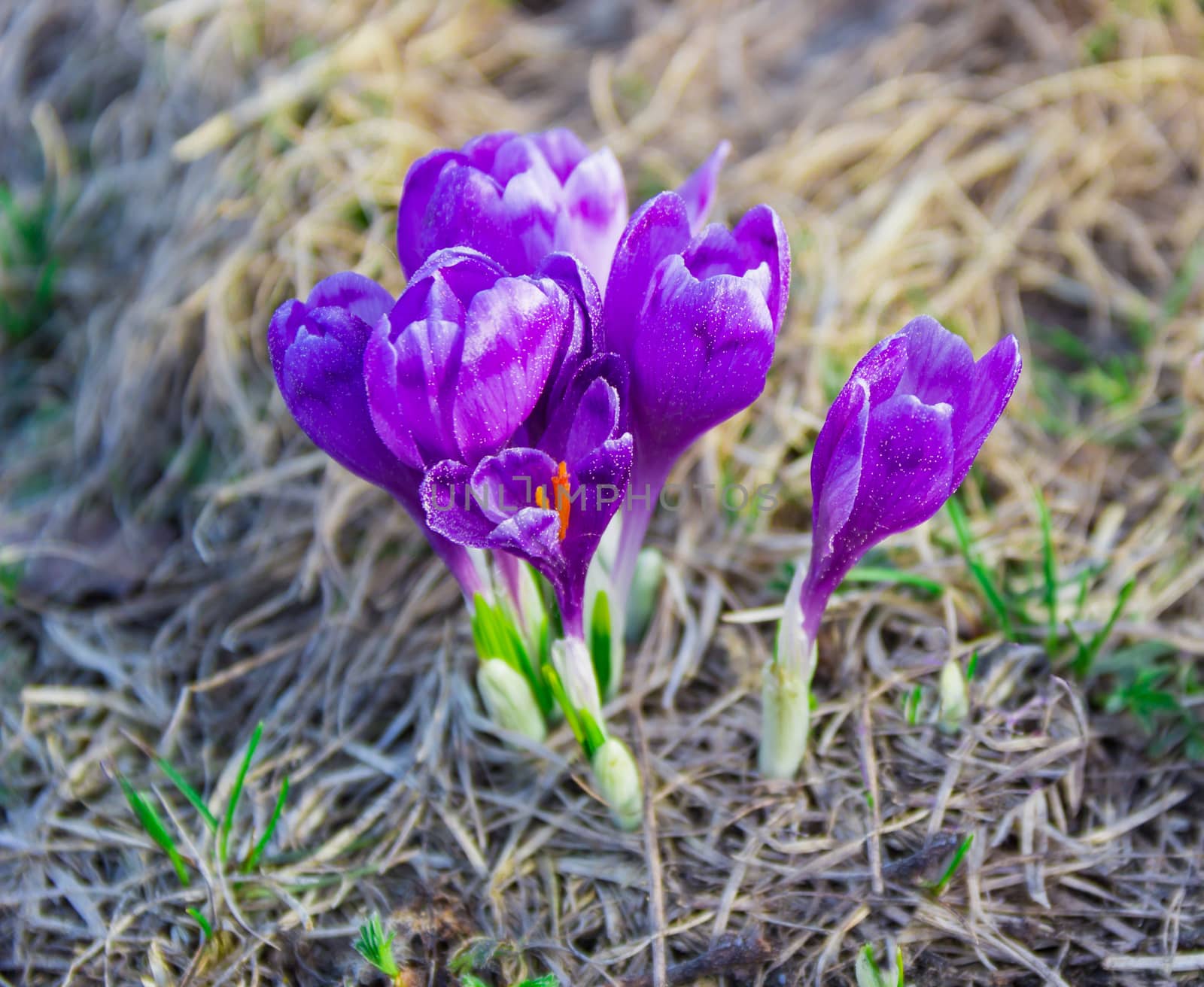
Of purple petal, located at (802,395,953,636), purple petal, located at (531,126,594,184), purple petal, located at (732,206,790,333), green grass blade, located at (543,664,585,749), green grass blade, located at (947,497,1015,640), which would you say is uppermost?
purple petal, located at (531,126,594,184)

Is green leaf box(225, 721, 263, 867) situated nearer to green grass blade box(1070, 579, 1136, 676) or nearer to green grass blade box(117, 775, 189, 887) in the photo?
green grass blade box(117, 775, 189, 887)

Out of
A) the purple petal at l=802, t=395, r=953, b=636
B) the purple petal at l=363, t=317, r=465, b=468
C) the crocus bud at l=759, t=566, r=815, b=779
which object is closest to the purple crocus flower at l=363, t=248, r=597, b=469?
the purple petal at l=363, t=317, r=465, b=468

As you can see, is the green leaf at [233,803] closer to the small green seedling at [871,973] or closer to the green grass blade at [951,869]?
the small green seedling at [871,973]

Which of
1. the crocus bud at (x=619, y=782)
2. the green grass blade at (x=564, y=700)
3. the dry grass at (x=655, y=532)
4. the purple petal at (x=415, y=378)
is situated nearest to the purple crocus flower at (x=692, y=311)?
the purple petal at (x=415, y=378)

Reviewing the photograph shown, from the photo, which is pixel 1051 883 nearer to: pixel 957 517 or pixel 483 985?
pixel 957 517

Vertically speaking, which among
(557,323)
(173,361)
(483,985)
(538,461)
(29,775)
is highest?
(557,323)

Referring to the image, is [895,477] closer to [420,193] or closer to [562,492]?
[562,492]

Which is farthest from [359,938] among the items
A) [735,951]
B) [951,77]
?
[951,77]
